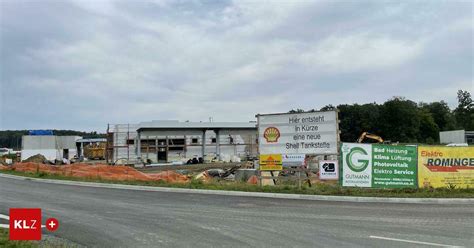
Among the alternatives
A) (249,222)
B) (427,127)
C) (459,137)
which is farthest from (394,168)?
(427,127)

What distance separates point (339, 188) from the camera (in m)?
18.6

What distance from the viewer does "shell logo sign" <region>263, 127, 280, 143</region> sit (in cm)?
2167

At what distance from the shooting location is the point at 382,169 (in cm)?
1872

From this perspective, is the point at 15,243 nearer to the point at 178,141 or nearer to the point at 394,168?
the point at 394,168

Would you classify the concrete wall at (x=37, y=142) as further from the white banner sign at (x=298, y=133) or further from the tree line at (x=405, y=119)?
the white banner sign at (x=298, y=133)

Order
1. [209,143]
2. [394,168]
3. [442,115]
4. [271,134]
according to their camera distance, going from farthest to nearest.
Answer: [442,115] < [209,143] < [271,134] < [394,168]

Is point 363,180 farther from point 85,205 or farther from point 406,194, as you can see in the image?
point 85,205

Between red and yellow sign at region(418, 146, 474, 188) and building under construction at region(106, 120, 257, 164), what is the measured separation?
52.7 metres

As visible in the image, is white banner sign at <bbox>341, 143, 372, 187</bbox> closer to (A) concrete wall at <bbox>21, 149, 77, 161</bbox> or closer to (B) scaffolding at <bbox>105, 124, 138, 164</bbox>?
(B) scaffolding at <bbox>105, 124, 138, 164</bbox>

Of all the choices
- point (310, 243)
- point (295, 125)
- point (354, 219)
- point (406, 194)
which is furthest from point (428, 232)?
point (295, 125)

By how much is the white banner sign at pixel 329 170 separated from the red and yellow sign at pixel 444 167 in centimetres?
350

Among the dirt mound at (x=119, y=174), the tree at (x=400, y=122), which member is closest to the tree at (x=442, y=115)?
the tree at (x=400, y=122)

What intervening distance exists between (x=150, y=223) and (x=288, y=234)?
143 inches

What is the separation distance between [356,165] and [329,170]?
1150mm
